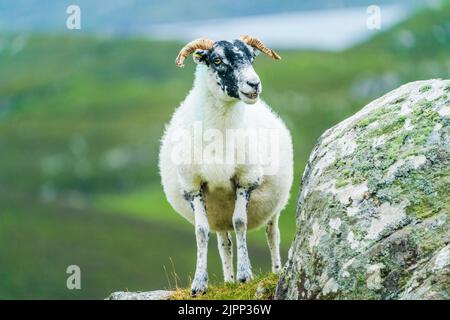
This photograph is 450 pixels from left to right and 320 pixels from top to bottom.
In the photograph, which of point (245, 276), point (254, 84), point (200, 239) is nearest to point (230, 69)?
point (254, 84)

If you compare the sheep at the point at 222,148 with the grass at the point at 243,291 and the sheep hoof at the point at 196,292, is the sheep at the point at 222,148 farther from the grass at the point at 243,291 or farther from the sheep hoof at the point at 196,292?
the grass at the point at 243,291

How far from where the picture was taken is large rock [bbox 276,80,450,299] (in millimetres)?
11883

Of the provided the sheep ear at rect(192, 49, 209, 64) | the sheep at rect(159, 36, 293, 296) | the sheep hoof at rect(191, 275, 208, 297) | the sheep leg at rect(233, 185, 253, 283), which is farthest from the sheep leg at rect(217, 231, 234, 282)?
the sheep ear at rect(192, 49, 209, 64)

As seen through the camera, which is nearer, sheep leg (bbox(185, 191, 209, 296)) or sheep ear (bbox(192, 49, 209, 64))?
sheep leg (bbox(185, 191, 209, 296))

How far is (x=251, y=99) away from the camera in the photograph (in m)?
16.2

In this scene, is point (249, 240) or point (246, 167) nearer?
point (246, 167)

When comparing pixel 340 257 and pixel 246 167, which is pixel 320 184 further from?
pixel 246 167

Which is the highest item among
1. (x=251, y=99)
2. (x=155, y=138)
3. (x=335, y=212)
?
(x=155, y=138)

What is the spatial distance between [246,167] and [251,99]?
1.42m

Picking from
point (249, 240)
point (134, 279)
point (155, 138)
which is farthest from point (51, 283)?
point (155, 138)

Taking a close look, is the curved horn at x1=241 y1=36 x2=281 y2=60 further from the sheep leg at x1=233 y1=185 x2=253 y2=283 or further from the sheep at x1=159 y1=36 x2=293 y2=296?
the sheep leg at x1=233 y1=185 x2=253 y2=283

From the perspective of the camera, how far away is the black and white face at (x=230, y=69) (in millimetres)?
16359

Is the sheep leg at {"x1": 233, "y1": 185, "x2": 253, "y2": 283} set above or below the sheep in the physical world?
below

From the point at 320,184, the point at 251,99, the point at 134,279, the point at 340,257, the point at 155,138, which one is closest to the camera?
the point at 340,257
